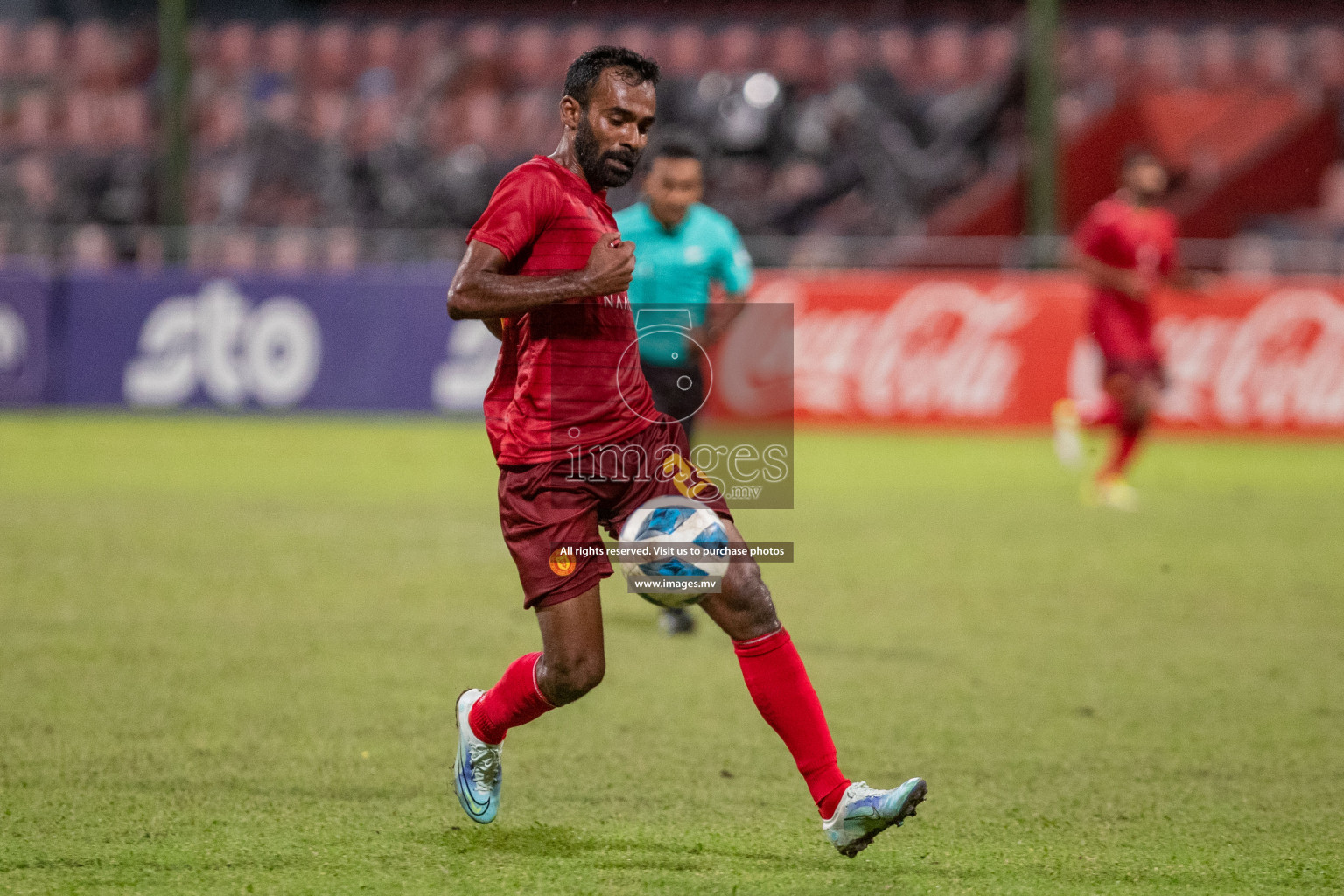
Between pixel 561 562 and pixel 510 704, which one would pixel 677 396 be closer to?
pixel 510 704

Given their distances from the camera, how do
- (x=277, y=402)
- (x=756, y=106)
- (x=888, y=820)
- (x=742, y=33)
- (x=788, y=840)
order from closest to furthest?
(x=888, y=820) → (x=788, y=840) → (x=277, y=402) → (x=756, y=106) → (x=742, y=33)

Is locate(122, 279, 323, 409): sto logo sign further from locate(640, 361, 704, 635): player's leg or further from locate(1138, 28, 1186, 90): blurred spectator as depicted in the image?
locate(1138, 28, 1186, 90): blurred spectator

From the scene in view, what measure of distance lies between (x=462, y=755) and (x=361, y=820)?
1.09 ft

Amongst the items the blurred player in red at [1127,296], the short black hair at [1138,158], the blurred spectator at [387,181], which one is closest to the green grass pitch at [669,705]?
the blurred player in red at [1127,296]

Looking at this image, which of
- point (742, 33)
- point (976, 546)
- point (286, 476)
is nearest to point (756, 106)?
point (742, 33)

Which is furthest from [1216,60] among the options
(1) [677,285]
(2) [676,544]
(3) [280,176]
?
(2) [676,544]

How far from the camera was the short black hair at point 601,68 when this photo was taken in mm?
4148

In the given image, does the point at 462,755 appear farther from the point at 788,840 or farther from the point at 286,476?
the point at 286,476

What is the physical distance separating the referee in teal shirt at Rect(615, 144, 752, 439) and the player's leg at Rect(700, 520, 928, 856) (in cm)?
358

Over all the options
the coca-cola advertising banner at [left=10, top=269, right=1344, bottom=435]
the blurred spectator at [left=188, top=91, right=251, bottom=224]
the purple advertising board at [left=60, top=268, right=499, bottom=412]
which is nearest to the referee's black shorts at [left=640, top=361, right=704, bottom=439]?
the coca-cola advertising banner at [left=10, top=269, right=1344, bottom=435]

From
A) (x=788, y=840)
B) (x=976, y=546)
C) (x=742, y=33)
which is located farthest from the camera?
(x=742, y=33)

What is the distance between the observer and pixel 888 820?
12.8 feet

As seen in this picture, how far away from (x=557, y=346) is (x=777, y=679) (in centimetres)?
103

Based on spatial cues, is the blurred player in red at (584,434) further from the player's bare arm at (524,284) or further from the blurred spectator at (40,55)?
the blurred spectator at (40,55)
